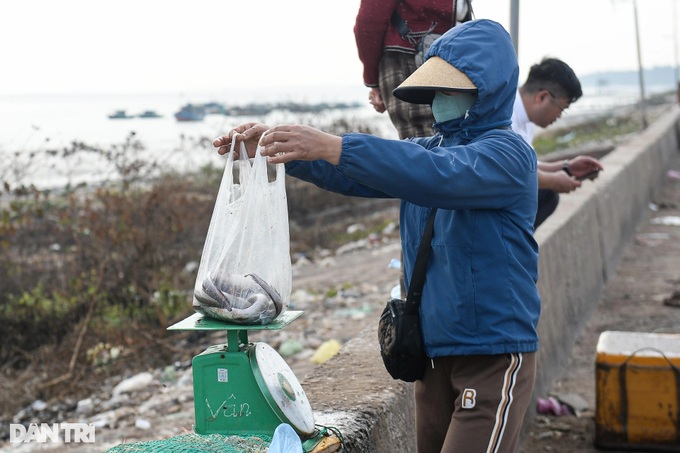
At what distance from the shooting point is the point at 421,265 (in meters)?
2.45

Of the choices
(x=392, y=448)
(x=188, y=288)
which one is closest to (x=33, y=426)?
(x=188, y=288)

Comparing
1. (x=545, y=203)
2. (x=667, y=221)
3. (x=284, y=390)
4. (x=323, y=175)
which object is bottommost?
(x=667, y=221)

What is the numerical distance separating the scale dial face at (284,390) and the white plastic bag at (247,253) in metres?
0.15

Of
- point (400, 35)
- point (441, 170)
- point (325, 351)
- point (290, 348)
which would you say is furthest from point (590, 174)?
point (290, 348)

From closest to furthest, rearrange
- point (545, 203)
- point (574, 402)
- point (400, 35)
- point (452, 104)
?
point (452, 104), point (400, 35), point (545, 203), point (574, 402)

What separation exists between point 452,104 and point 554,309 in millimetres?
3292

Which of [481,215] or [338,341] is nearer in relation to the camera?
[481,215]

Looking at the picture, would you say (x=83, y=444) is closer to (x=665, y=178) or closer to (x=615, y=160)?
(x=615, y=160)

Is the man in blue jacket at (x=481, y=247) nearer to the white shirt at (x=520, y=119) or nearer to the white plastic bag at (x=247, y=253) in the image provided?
the white plastic bag at (x=247, y=253)

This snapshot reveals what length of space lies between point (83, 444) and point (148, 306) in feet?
8.78

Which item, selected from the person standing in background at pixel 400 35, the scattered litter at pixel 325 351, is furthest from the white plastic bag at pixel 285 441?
the scattered litter at pixel 325 351

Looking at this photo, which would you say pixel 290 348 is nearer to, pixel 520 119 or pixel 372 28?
pixel 520 119

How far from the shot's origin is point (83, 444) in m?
5.62

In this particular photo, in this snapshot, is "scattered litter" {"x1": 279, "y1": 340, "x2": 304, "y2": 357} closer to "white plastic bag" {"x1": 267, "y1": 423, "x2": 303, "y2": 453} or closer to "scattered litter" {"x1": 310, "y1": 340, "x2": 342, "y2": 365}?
"scattered litter" {"x1": 310, "y1": 340, "x2": 342, "y2": 365}
